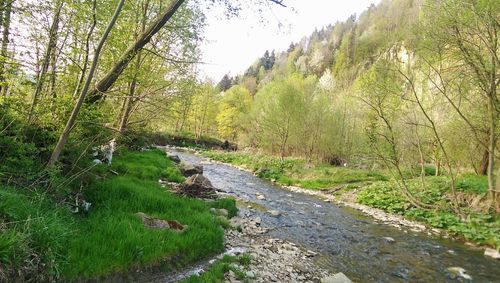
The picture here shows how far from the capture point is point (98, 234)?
20.5 ft

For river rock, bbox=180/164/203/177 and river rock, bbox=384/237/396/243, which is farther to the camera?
river rock, bbox=180/164/203/177

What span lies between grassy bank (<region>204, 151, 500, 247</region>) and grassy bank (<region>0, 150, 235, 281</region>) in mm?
11952

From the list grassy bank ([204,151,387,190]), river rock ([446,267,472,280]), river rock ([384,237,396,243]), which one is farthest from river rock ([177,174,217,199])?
grassy bank ([204,151,387,190])

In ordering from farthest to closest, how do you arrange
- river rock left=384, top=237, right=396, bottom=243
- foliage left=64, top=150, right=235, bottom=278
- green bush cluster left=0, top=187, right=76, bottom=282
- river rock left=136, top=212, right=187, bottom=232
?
river rock left=384, top=237, right=396, bottom=243 → river rock left=136, top=212, right=187, bottom=232 → foliage left=64, top=150, right=235, bottom=278 → green bush cluster left=0, top=187, right=76, bottom=282

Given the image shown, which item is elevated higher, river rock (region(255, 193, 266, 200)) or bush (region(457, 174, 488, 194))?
bush (region(457, 174, 488, 194))

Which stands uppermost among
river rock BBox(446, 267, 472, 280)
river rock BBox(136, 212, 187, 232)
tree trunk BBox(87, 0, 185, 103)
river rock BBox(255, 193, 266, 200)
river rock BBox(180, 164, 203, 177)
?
tree trunk BBox(87, 0, 185, 103)

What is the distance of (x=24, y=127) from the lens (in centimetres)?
686

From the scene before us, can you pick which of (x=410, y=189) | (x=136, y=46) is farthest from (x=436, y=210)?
(x=136, y=46)

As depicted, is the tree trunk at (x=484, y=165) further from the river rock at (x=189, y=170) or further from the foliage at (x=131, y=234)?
the foliage at (x=131, y=234)

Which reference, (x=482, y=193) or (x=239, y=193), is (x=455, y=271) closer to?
(x=482, y=193)

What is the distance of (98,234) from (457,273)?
33.7 feet

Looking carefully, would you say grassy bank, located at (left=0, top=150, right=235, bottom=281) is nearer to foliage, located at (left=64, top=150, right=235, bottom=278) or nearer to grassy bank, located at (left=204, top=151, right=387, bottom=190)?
foliage, located at (left=64, top=150, right=235, bottom=278)

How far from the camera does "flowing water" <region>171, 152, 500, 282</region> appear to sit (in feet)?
30.7

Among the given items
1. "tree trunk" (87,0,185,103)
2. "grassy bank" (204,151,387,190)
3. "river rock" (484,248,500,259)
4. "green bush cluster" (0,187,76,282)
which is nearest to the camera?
"green bush cluster" (0,187,76,282)
